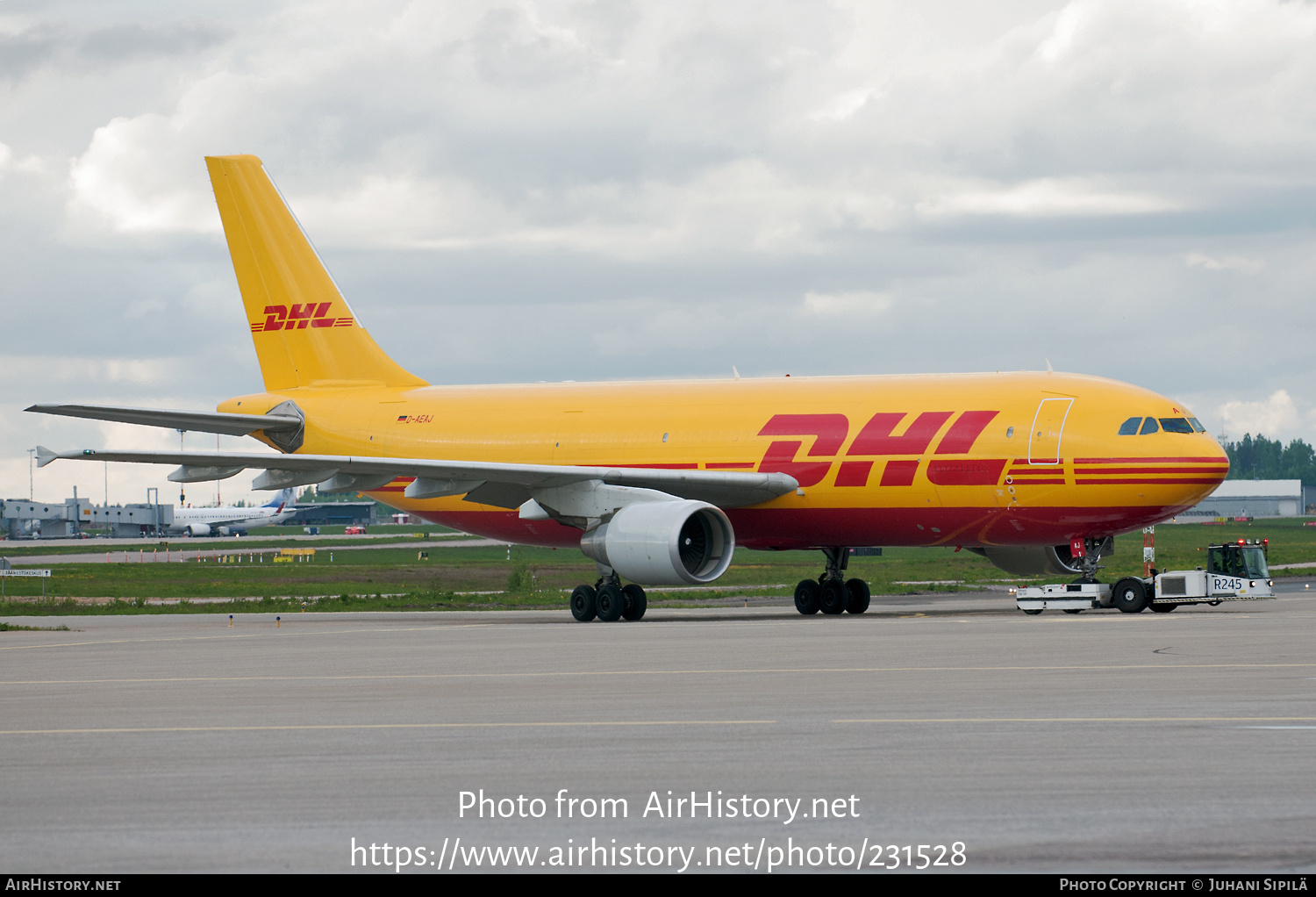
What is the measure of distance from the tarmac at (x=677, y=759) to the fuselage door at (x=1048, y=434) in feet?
30.3

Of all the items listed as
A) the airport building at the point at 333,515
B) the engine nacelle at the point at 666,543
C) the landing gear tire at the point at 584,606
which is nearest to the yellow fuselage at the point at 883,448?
the engine nacelle at the point at 666,543

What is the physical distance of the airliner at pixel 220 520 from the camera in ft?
486

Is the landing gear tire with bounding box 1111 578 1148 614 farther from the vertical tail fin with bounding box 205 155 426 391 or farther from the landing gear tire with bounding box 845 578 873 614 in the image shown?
the vertical tail fin with bounding box 205 155 426 391

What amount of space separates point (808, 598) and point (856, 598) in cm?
104

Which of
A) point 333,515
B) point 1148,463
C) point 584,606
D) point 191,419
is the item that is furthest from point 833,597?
point 333,515

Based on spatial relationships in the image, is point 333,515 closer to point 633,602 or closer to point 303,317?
point 303,317

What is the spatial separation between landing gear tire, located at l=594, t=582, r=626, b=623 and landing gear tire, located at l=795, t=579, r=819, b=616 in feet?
15.3

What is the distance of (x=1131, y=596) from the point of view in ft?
103

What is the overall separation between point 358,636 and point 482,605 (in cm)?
1472

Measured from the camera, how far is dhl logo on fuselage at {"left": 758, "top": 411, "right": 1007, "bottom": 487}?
30.7 m

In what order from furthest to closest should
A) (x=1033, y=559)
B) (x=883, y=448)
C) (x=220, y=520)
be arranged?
(x=220, y=520), (x=1033, y=559), (x=883, y=448)

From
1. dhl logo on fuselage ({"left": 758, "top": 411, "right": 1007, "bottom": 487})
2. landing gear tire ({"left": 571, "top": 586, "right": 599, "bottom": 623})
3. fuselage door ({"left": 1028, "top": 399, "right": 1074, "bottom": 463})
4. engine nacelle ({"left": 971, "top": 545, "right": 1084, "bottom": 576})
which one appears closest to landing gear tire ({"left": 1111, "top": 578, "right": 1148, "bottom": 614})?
engine nacelle ({"left": 971, "top": 545, "right": 1084, "bottom": 576})

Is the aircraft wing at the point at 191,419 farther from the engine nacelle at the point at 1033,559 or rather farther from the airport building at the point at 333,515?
the airport building at the point at 333,515
